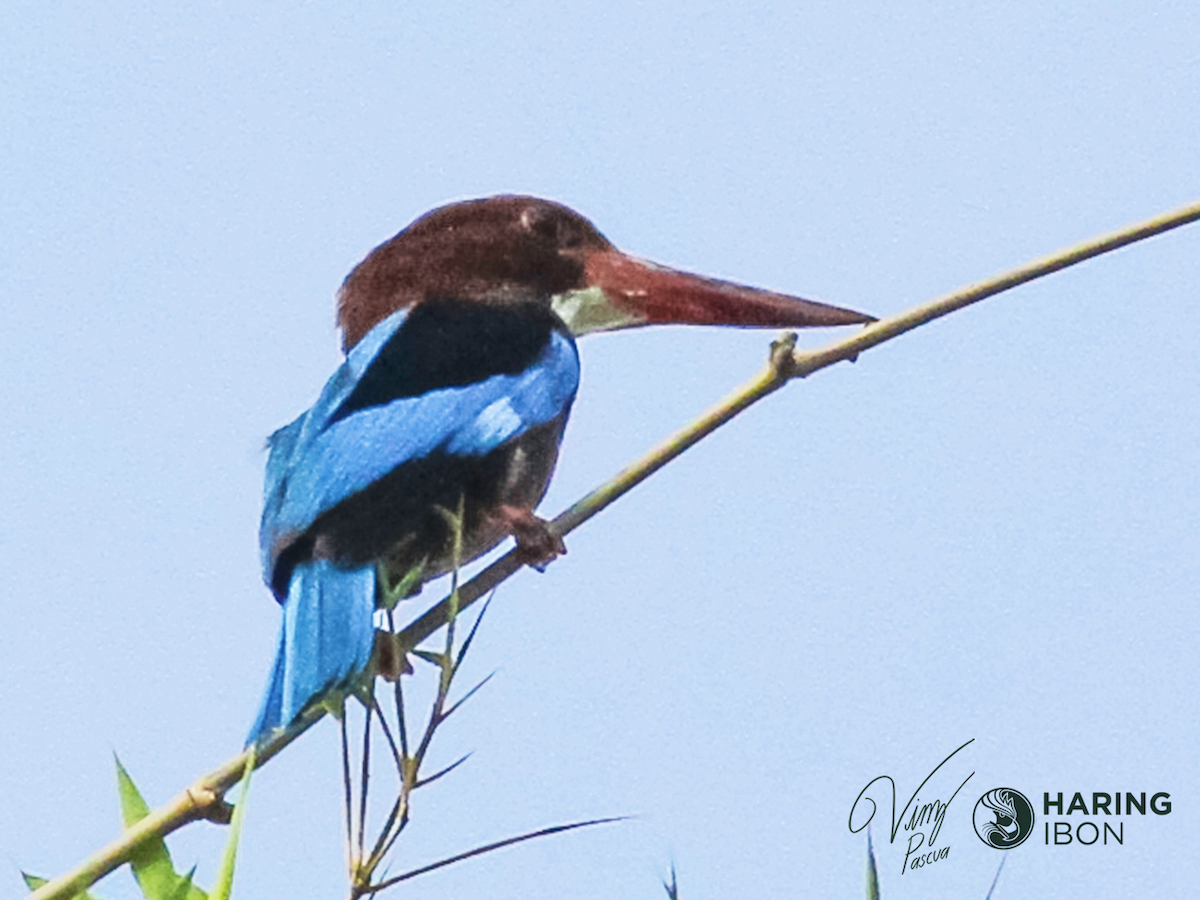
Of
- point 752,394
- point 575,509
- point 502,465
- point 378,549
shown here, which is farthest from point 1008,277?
point 502,465

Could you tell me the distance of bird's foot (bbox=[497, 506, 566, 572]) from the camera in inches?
108

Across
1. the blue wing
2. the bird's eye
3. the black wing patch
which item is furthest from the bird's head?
the blue wing

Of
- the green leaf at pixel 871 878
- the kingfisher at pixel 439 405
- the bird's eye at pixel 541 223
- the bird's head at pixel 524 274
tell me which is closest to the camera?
the green leaf at pixel 871 878

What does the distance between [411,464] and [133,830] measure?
4.10 ft

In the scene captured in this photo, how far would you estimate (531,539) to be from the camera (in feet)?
9.11

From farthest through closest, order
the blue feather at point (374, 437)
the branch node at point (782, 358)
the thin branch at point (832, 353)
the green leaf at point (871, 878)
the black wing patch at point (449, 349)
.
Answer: the black wing patch at point (449, 349)
the blue feather at point (374, 437)
the branch node at point (782, 358)
the thin branch at point (832, 353)
the green leaf at point (871, 878)

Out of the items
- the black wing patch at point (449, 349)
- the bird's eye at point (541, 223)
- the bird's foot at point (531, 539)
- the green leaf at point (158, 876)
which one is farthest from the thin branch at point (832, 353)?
the bird's eye at point (541, 223)

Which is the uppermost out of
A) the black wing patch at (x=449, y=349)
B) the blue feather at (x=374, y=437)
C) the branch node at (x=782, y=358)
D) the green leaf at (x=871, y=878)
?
the black wing patch at (x=449, y=349)

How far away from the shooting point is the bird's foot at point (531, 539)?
2736 millimetres

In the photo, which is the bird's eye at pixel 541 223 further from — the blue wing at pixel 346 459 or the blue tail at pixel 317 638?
the blue tail at pixel 317 638

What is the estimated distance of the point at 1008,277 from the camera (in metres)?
1.92

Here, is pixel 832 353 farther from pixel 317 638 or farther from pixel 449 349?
pixel 449 349

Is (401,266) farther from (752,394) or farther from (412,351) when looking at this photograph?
(752,394)

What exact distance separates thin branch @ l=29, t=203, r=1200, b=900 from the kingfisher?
0.17 m
